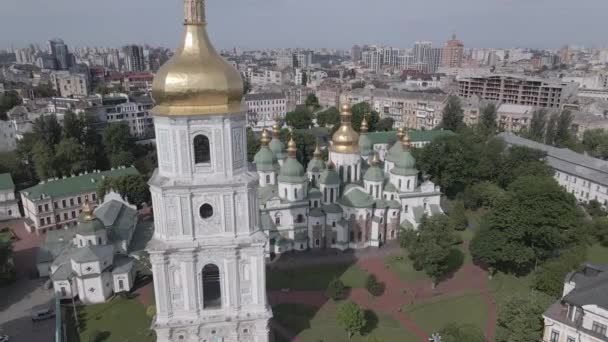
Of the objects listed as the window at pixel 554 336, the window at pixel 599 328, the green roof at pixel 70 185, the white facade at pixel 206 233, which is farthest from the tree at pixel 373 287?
the green roof at pixel 70 185

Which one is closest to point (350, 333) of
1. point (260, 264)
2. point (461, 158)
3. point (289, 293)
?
point (289, 293)

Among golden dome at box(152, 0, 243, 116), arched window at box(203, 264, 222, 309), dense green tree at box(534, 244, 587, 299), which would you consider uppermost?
golden dome at box(152, 0, 243, 116)

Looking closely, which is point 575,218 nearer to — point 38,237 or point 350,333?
point 350,333

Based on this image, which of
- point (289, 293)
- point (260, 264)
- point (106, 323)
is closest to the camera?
point (260, 264)

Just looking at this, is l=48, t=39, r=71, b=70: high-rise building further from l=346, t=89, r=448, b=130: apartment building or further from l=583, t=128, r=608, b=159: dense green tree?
l=583, t=128, r=608, b=159: dense green tree

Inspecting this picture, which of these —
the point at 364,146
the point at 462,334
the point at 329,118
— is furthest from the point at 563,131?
the point at 462,334

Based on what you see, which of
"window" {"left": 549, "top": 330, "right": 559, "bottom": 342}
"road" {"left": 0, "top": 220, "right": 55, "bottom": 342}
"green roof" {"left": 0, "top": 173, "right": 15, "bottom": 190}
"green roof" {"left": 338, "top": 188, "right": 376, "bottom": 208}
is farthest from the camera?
"green roof" {"left": 0, "top": 173, "right": 15, "bottom": 190}

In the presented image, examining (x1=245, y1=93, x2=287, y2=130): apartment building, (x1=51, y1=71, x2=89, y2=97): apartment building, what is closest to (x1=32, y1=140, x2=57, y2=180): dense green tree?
(x1=245, y1=93, x2=287, y2=130): apartment building
